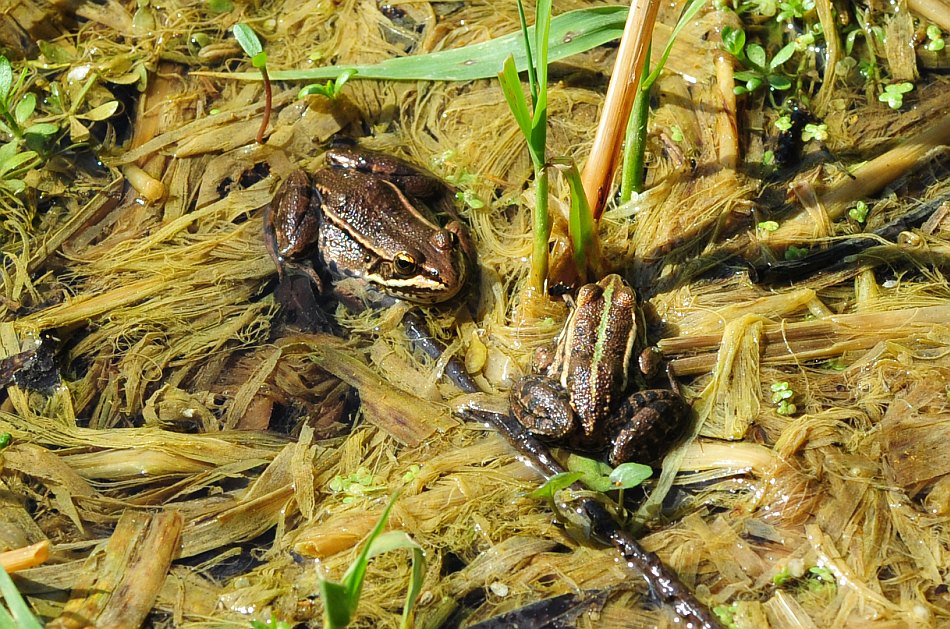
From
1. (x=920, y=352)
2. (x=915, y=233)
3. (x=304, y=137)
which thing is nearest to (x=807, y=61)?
(x=915, y=233)

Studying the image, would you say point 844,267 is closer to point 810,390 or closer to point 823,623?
point 810,390

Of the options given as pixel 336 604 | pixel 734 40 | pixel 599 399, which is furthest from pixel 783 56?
pixel 336 604

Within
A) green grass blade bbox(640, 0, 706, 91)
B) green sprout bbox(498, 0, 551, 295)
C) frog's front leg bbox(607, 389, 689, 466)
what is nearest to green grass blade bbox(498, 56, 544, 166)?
green sprout bbox(498, 0, 551, 295)

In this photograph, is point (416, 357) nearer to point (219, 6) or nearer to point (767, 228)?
point (767, 228)

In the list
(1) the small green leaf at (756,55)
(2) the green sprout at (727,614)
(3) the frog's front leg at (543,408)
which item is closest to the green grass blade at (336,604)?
(3) the frog's front leg at (543,408)

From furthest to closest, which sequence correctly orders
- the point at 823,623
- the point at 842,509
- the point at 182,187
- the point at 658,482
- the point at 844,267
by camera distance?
the point at 182,187
the point at 844,267
the point at 658,482
the point at 842,509
the point at 823,623

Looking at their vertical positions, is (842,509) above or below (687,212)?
below

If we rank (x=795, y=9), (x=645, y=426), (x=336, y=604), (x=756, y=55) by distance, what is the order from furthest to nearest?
(x=795, y=9), (x=756, y=55), (x=645, y=426), (x=336, y=604)
